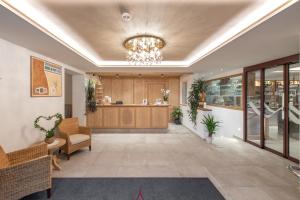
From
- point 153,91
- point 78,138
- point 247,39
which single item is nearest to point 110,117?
point 78,138

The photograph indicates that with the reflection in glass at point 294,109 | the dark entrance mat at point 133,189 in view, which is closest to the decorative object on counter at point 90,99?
the dark entrance mat at point 133,189

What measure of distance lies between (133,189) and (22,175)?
151 cm

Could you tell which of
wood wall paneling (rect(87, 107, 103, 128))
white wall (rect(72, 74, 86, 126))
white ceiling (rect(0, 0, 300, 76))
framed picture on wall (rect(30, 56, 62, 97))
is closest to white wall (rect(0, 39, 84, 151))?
framed picture on wall (rect(30, 56, 62, 97))

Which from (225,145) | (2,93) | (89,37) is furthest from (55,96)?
(225,145)

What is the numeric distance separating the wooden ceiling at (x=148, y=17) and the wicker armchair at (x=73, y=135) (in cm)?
209

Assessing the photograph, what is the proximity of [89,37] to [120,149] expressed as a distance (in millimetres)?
2877

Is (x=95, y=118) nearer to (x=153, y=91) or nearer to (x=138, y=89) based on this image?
(x=138, y=89)

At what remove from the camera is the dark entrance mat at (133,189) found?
2385 millimetres

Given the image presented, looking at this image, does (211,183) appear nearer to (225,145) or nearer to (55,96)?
(225,145)

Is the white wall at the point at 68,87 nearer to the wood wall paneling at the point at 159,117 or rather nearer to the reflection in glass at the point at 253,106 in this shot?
the wood wall paneling at the point at 159,117

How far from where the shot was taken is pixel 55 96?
4254 millimetres

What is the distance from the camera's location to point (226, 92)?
19.8 feet

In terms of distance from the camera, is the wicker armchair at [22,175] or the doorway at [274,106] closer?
the wicker armchair at [22,175]

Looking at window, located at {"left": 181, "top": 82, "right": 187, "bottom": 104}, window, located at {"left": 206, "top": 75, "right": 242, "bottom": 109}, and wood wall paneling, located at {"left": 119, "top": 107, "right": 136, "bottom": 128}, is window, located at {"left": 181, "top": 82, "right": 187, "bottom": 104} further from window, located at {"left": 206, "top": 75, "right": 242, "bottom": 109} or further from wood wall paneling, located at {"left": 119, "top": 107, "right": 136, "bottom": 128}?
wood wall paneling, located at {"left": 119, "top": 107, "right": 136, "bottom": 128}
